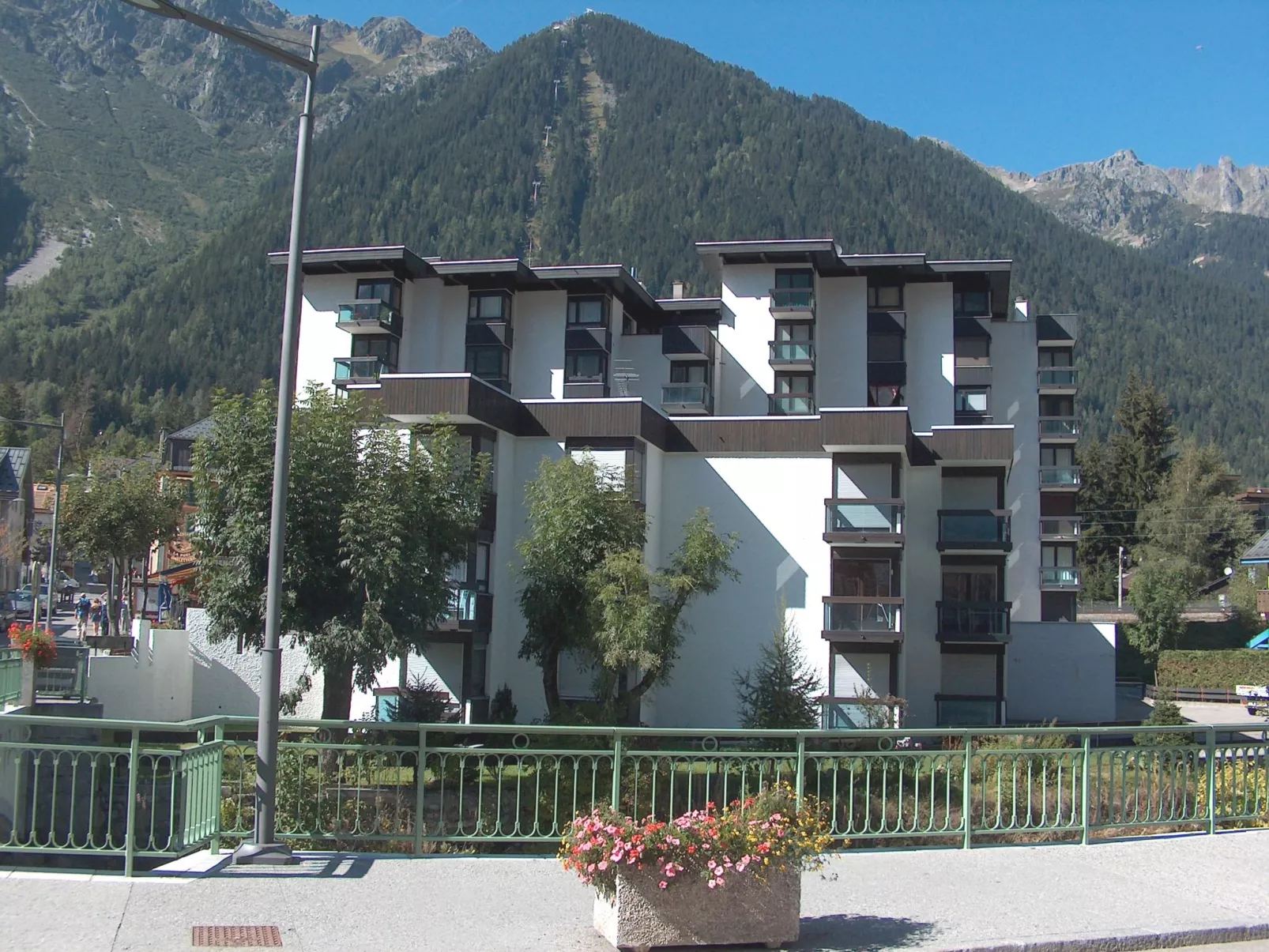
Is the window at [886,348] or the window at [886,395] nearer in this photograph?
the window at [886,395]

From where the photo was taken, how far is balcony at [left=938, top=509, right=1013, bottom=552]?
42406 millimetres

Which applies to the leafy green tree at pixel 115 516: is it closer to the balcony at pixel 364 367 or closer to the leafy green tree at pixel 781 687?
the balcony at pixel 364 367

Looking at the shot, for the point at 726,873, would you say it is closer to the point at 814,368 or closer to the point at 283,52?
the point at 283,52

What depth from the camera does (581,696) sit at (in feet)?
115

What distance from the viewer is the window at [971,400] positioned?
54.6 meters

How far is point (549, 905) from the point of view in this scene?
10.5 m

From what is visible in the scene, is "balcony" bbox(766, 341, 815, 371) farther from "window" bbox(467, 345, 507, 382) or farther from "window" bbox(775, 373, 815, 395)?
"window" bbox(467, 345, 507, 382)

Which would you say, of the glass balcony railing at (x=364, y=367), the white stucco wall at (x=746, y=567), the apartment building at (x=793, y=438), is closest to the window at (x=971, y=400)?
the apartment building at (x=793, y=438)

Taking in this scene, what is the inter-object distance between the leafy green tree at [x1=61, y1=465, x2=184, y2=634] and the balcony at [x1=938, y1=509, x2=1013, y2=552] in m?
27.4

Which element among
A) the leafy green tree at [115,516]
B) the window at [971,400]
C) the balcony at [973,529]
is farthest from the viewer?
the window at [971,400]

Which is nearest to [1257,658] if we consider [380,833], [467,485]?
[467,485]

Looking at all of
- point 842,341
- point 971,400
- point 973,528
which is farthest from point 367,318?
point 971,400

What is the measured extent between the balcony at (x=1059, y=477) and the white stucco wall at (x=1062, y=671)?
48.9 ft

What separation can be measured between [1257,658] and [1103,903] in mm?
58877
